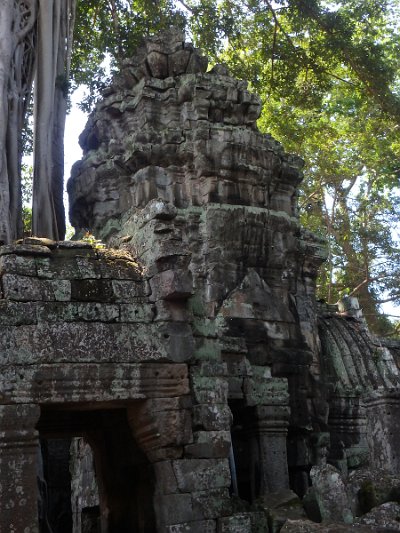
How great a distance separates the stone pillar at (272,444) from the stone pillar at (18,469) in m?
3.50

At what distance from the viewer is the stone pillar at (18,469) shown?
5449mm

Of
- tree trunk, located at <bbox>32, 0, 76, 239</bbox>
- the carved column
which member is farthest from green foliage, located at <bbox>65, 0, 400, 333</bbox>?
the carved column

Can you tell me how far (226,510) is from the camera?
20.4 feet

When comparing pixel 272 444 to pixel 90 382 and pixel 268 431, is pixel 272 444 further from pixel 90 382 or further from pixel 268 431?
pixel 90 382

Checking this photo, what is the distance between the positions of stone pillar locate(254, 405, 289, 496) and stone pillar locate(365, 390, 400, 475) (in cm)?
122

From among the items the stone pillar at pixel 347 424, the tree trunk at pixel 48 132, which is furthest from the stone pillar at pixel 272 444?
the tree trunk at pixel 48 132

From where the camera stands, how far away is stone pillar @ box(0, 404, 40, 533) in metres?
5.45

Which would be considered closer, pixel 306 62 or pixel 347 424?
pixel 347 424

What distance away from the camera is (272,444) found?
8.71 metres

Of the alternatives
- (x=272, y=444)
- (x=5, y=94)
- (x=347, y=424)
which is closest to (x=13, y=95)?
→ (x=5, y=94)

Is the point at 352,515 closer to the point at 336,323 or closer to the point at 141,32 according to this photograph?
→ the point at 336,323

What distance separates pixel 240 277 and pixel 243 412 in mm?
1814

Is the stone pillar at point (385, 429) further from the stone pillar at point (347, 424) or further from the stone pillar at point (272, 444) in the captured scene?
the stone pillar at point (347, 424)

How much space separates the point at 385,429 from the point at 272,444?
1538 millimetres
